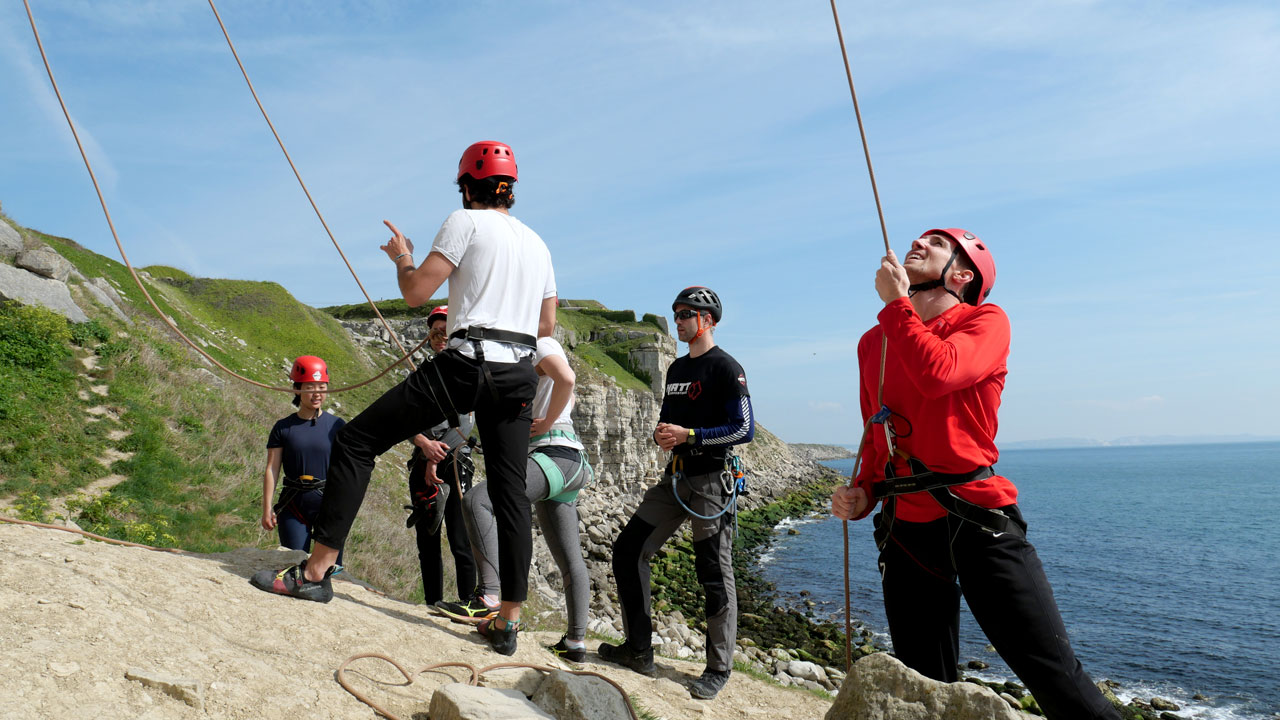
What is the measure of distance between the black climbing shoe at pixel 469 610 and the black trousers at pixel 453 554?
864 mm

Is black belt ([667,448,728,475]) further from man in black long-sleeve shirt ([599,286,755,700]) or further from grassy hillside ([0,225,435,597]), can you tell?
grassy hillside ([0,225,435,597])

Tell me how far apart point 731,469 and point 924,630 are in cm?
224

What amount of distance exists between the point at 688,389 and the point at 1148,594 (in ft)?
119

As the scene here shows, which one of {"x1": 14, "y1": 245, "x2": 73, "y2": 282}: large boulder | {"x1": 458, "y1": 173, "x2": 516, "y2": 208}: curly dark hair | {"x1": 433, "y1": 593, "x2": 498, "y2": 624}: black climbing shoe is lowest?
{"x1": 433, "y1": 593, "x2": 498, "y2": 624}: black climbing shoe

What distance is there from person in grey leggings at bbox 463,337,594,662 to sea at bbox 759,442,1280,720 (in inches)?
730

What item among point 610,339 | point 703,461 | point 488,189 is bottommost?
point 703,461

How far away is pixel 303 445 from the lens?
258 inches

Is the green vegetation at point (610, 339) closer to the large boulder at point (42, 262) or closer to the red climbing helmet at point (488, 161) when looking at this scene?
the large boulder at point (42, 262)

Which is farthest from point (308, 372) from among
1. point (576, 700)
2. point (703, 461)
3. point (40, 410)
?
point (40, 410)

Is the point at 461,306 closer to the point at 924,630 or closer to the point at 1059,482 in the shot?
the point at 924,630

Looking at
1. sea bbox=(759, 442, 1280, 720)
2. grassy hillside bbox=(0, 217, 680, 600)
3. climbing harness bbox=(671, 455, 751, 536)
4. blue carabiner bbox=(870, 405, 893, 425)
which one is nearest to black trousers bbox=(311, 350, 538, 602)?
climbing harness bbox=(671, 455, 751, 536)

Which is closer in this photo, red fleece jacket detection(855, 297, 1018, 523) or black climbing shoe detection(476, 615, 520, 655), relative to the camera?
red fleece jacket detection(855, 297, 1018, 523)

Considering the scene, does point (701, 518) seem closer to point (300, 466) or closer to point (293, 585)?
point (293, 585)

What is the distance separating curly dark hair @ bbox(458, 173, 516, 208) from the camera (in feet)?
14.8
